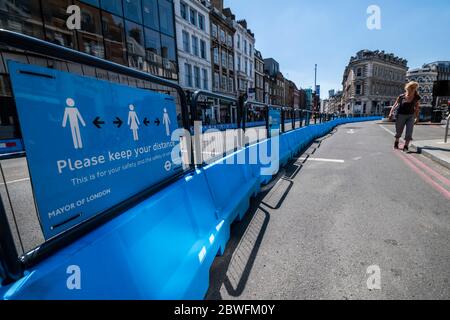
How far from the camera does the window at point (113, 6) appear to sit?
49.4ft

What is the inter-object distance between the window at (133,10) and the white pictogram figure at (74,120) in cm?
1956

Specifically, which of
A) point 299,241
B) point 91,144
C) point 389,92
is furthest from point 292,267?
point 389,92

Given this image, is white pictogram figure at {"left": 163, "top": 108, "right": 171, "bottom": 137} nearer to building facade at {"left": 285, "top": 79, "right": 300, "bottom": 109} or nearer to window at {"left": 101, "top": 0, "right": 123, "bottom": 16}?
window at {"left": 101, "top": 0, "right": 123, "bottom": 16}

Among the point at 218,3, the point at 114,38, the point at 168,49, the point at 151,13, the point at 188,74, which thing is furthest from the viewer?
the point at 218,3

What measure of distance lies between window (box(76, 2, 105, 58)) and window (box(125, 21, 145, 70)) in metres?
2.14

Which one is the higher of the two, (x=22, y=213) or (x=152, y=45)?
(x=152, y=45)

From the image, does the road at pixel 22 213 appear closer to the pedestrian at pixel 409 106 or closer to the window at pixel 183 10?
the pedestrian at pixel 409 106

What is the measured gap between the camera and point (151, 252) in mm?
1592

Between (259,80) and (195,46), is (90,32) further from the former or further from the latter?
(259,80)

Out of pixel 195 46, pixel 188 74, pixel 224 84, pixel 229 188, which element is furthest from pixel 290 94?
pixel 229 188

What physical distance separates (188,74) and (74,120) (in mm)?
25498

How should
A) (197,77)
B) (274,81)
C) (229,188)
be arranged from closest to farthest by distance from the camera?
1. (229,188)
2. (197,77)
3. (274,81)

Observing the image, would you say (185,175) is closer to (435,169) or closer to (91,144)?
(91,144)

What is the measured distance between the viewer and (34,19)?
→ 1195 centimetres
